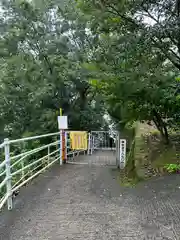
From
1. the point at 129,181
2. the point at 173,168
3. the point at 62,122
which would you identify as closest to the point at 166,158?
the point at 173,168

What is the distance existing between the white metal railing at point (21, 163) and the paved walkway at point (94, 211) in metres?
0.21

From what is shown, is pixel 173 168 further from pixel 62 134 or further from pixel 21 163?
pixel 62 134

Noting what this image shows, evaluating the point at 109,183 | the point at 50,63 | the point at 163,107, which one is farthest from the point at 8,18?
the point at 109,183

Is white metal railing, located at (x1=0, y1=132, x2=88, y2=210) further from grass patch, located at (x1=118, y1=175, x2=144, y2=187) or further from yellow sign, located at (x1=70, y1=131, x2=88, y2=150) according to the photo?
grass patch, located at (x1=118, y1=175, x2=144, y2=187)

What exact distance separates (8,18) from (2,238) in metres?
11.9

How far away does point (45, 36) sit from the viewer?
1284cm

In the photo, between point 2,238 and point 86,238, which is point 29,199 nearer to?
point 2,238

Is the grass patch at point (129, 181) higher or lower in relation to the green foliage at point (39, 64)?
lower

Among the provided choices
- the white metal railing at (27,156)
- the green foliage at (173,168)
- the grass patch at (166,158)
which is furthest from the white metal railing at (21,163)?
the green foliage at (173,168)

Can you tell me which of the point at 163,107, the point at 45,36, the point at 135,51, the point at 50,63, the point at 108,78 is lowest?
the point at 163,107

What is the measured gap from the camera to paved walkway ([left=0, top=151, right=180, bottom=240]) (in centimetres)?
292

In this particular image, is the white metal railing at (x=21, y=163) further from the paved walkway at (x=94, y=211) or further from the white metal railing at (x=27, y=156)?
the paved walkway at (x=94, y=211)

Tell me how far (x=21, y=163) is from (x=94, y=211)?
219cm

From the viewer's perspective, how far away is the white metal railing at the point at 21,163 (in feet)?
12.2
